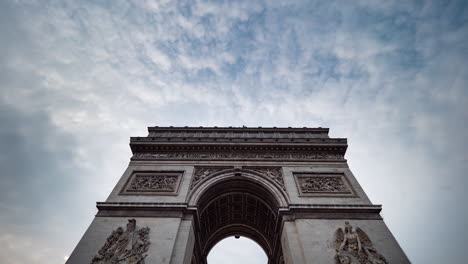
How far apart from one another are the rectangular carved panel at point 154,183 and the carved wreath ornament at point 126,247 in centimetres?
214

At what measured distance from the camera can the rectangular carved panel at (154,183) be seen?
40.4 feet

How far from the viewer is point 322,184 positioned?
1289 cm

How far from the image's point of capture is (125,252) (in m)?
9.35

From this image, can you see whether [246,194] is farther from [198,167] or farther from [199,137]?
[199,137]

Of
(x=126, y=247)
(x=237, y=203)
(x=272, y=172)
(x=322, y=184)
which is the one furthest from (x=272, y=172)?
(x=126, y=247)

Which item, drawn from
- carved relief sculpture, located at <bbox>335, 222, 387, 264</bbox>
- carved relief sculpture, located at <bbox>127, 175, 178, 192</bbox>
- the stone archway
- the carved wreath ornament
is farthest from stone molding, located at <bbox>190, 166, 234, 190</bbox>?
carved relief sculpture, located at <bbox>335, 222, 387, 264</bbox>

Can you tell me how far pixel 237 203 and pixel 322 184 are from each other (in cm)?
565

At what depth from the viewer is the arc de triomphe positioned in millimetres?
9711

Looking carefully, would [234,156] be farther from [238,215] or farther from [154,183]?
[154,183]

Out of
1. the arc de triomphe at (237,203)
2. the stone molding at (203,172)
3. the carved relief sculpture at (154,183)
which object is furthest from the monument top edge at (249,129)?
the carved relief sculpture at (154,183)

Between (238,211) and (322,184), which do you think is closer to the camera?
(322,184)

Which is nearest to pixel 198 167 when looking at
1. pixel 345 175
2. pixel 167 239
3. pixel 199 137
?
pixel 199 137

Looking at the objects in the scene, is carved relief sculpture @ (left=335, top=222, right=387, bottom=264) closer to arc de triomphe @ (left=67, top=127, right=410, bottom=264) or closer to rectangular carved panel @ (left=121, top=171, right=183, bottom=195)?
arc de triomphe @ (left=67, top=127, right=410, bottom=264)

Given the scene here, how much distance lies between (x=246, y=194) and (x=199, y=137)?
529cm
